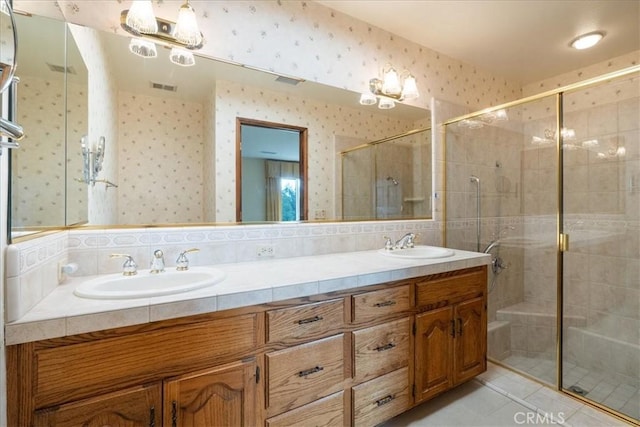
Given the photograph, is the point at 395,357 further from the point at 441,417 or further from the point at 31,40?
the point at 31,40

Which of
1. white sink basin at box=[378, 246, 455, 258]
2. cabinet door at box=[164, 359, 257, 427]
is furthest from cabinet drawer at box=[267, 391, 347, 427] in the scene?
white sink basin at box=[378, 246, 455, 258]

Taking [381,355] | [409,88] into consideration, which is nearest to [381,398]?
[381,355]

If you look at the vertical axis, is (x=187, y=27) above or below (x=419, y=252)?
above

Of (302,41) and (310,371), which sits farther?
(302,41)

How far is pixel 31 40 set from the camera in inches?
39.4

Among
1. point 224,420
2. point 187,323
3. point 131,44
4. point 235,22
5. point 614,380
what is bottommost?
point 614,380

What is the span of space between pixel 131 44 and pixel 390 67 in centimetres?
171

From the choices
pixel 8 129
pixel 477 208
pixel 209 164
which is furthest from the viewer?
pixel 477 208

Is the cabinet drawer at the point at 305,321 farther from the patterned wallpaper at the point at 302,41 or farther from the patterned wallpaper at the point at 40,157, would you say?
the patterned wallpaper at the point at 302,41

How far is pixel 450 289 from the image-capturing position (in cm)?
167

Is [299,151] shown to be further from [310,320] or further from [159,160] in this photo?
[310,320]

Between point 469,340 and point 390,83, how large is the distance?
186cm

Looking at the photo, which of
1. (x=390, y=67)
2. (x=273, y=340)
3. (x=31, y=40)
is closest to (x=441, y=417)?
(x=273, y=340)

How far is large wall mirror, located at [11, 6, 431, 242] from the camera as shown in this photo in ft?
3.37
